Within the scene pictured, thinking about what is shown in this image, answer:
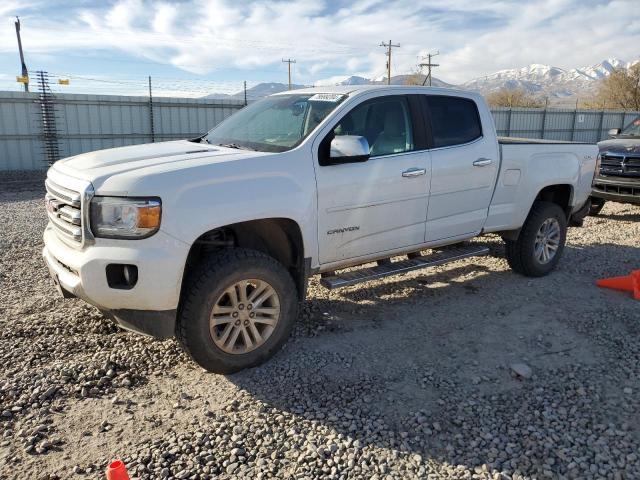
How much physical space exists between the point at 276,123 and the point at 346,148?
839 mm

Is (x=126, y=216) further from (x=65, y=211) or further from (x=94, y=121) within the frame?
(x=94, y=121)

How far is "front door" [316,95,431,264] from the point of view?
415 cm

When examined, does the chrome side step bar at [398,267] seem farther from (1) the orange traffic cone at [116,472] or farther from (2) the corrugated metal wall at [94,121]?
(2) the corrugated metal wall at [94,121]

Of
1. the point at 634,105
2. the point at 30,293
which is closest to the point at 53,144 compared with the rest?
the point at 30,293

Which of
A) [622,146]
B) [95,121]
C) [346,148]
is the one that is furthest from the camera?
[95,121]

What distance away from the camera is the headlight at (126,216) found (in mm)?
3301

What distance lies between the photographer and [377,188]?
436cm

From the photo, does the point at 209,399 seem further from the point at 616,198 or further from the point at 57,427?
the point at 616,198

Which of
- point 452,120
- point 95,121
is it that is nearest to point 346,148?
point 452,120

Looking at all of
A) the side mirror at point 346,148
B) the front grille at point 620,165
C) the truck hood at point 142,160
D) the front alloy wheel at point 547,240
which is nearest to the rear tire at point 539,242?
the front alloy wheel at point 547,240

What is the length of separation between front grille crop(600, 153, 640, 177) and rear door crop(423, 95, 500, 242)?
196 inches

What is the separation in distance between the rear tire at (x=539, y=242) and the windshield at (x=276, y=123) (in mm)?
2707

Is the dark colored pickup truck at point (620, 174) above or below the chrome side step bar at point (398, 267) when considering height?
above

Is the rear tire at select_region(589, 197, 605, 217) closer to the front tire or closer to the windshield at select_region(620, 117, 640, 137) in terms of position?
the windshield at select_region(620, 117, 640, 137)
